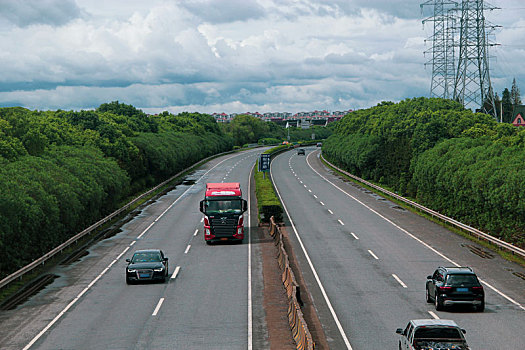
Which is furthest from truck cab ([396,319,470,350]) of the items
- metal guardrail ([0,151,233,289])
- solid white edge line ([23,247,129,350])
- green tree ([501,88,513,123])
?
green tree ([501,88,513,123])

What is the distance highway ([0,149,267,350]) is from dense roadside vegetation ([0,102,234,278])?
270cm

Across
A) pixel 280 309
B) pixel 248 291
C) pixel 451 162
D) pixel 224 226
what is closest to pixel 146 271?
pixel 248 291

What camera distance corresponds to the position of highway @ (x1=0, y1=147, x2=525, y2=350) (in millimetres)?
20906

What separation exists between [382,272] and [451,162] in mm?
20735

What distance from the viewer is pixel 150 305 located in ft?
83.9

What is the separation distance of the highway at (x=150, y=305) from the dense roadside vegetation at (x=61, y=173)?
2703mm

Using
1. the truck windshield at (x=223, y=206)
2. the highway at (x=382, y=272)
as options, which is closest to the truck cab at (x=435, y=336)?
the highway at (x=382, y=272)

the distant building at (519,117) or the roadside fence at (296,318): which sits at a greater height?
the distant building at (519,117)

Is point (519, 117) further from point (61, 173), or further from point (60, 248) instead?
point (60, 248)

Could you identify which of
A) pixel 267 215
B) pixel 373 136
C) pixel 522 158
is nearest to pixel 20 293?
pixel 267 215

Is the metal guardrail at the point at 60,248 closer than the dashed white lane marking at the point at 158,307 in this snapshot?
No

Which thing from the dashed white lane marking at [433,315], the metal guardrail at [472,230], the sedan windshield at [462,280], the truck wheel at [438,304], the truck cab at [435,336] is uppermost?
the truck cab at [435,336]

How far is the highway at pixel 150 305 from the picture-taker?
20.7m

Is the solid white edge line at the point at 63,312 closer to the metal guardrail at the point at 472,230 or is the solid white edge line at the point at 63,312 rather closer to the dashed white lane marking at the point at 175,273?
the dashed white lane marking at the point at 175,273
